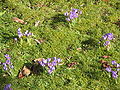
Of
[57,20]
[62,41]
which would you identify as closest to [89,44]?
[62,41]

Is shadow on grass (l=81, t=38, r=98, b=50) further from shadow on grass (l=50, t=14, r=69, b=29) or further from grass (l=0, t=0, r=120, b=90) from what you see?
shadow on grass (l=50, t=14, r=69, b=29)

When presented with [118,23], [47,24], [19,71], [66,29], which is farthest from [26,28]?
[118,23]

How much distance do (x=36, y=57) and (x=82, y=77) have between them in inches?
37.7

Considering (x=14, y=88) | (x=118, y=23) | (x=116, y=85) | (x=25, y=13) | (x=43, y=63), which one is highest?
(x=25, y=13)

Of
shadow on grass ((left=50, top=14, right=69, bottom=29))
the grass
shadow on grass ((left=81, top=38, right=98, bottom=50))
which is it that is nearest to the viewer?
the grass

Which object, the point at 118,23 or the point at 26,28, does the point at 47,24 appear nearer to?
the point at 26,28

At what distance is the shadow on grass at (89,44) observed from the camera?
4859mm

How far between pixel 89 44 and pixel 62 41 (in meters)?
0.53

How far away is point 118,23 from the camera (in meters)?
5.49

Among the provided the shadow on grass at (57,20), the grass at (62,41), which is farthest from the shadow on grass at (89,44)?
the shadow on grass at (57,20)

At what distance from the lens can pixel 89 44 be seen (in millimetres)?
4941

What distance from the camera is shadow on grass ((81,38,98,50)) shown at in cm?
486

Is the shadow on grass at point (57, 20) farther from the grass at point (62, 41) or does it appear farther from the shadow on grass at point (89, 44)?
the shadow on grass at point (89, 44)

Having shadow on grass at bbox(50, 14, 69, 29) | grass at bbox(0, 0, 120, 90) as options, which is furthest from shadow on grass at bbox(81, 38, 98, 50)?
shadow on grass at bbox(50, 14, 69, 29)
